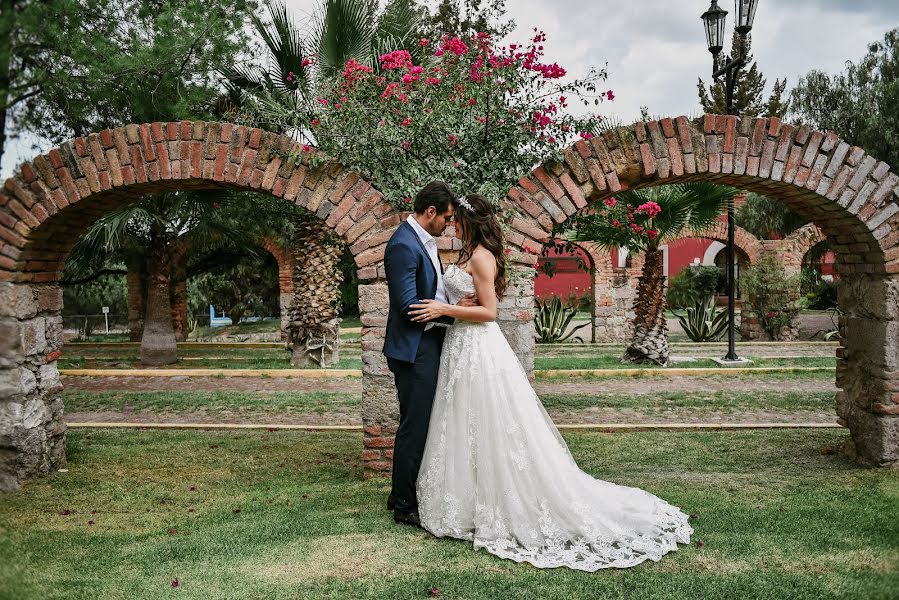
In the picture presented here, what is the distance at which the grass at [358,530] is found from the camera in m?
3.43

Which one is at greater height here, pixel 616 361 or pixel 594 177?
pixel 594 177

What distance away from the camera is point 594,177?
5184mm

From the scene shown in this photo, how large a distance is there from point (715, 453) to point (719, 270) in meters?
20.3

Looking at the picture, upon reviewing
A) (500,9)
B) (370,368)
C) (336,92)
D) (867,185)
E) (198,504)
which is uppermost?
(500,9)

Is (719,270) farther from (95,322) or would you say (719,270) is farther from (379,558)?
(379,558)

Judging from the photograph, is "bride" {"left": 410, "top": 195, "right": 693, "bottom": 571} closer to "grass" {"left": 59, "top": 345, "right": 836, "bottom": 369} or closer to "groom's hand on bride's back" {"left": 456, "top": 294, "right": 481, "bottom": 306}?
"groom's hand on bride's back" {"left": 456, "top": 294, "right": 481, "bottom": 306}

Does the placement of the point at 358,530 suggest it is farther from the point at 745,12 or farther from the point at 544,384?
the point at 745,12

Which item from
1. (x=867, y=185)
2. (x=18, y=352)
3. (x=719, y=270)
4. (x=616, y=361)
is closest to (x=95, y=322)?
(x=616, y=361)

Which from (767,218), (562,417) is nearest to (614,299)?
(767,218)

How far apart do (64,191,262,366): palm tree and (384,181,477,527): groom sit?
750 cm

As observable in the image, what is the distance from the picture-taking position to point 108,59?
17.9ft

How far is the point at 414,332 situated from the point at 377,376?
117 cm

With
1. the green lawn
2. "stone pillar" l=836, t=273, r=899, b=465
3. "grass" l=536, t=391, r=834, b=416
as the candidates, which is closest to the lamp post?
"grass" l=536, t=391, r=834, b=416

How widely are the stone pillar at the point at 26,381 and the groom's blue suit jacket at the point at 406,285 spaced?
297cm
